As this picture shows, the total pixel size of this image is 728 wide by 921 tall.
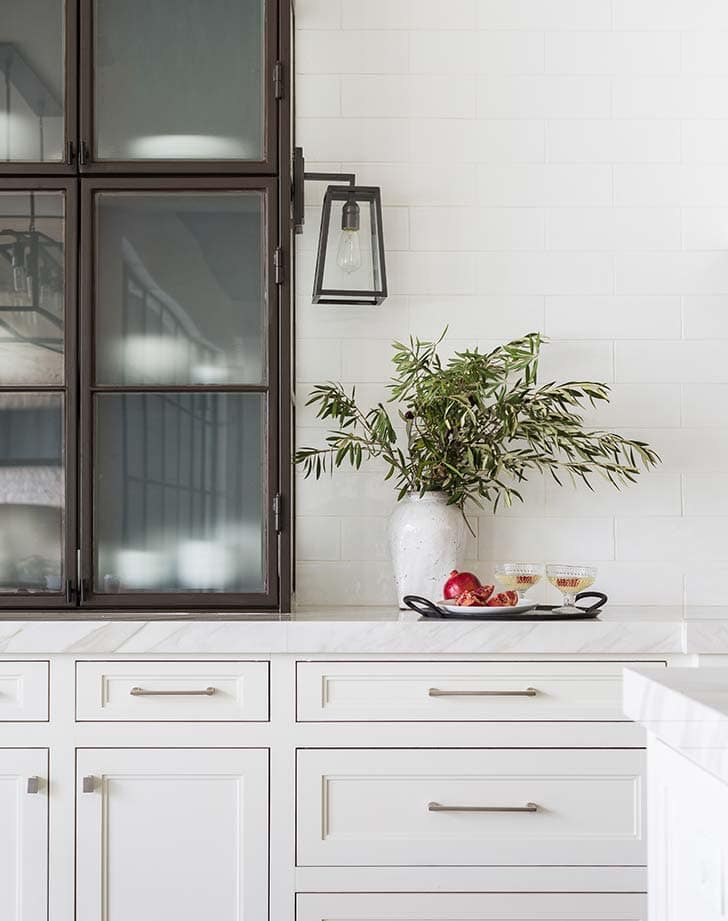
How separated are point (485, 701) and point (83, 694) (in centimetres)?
85

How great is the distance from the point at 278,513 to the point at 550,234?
1.11m

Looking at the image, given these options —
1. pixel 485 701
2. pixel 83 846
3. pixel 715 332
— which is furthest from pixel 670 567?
pixel 83 846

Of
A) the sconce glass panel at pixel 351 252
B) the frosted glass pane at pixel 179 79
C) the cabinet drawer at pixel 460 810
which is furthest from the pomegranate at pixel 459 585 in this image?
the frosted glass pane at pixel 179 79

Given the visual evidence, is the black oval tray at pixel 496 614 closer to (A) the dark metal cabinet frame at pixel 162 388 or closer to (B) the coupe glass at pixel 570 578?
(B) the coupe glass at pixel 570 578

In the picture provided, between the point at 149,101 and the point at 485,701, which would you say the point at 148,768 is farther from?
the point at 149,101

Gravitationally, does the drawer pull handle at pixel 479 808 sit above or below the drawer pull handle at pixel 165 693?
below

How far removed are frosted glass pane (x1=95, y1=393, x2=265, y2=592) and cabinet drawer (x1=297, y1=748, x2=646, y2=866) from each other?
1.65ft

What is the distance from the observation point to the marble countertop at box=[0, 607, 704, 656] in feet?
7.39

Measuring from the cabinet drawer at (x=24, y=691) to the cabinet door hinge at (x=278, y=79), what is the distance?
55.3 inches

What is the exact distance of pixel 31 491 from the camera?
8.26 ft

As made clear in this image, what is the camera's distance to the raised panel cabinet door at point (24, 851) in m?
2.23

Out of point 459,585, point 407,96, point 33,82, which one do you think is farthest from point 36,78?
point 459,585

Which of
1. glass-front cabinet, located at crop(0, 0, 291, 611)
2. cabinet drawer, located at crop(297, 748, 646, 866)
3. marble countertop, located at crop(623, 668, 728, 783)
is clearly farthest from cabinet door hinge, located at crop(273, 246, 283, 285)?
marble countertop, located at crop(623, 668, 728, 783)

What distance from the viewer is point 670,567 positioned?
2869mm
